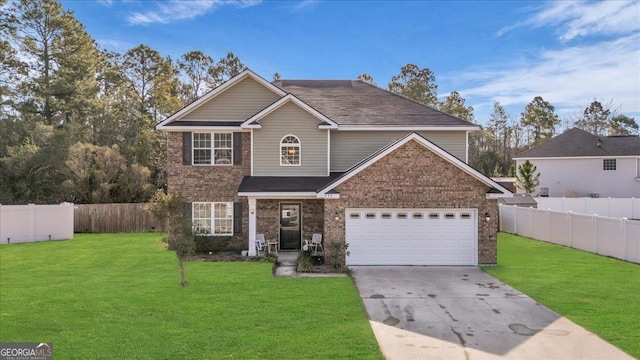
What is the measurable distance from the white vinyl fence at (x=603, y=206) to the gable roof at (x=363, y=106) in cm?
1421

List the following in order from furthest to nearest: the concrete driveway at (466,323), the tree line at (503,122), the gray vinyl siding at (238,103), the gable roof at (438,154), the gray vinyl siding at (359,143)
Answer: the tree line at (503,122) → the gray vinyl siding at (359,143) → the gray vinyl siding at (238,103) → the gable roof at (438,154) → the concrete driveway at (466,323)

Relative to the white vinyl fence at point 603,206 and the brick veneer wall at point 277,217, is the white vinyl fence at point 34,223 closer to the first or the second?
the brick veneer wall at point 277,217

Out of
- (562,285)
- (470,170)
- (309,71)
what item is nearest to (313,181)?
(470,170)

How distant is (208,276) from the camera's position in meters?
12.2

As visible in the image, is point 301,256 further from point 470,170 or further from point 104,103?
point 104,103

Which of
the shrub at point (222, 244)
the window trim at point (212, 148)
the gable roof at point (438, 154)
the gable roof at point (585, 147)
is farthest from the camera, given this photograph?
the gable roof at point (585, 147)

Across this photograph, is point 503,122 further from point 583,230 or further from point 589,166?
point 583,230

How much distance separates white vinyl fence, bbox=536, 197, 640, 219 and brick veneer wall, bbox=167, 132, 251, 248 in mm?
21913

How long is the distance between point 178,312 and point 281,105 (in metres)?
10.2

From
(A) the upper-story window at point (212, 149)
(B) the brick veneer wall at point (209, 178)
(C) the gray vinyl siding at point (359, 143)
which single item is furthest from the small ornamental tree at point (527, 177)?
(A) the upper-story window at point (212, 149)

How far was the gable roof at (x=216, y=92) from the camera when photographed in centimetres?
1717

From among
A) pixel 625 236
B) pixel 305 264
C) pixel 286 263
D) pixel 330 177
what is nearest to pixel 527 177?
pixel 625 236

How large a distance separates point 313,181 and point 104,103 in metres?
28.3

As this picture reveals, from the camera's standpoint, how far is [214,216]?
56.9ft
